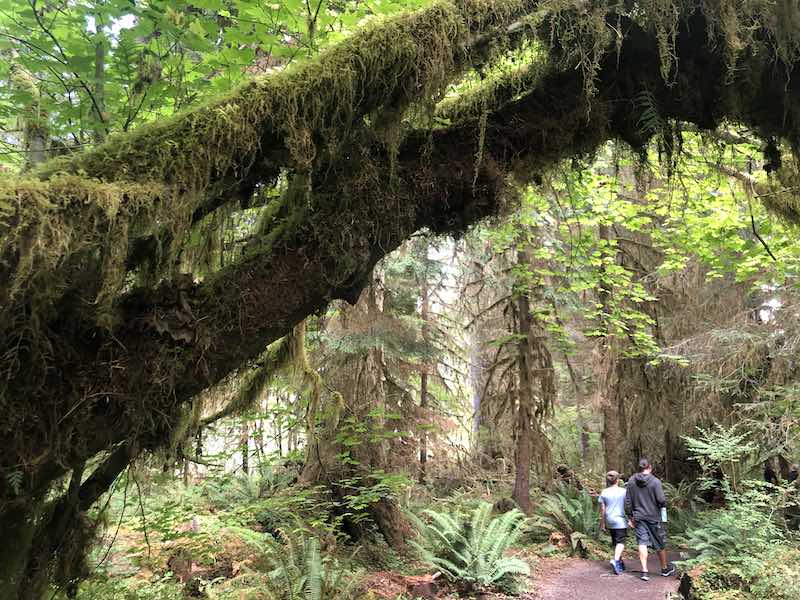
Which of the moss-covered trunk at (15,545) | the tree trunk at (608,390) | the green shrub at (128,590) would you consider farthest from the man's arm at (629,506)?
the moss-covered trunk at (15,545)

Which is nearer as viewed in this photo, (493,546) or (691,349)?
(493,546)

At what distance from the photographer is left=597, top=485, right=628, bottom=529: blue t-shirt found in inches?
344

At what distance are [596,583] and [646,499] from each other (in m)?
1.59

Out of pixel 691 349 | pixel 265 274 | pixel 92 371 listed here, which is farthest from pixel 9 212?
pixel 691 349

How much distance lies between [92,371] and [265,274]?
2.71ft

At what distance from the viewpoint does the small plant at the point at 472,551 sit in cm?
761

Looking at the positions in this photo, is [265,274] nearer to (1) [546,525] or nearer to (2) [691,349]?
(2) [691,349]

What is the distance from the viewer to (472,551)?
7.93 m

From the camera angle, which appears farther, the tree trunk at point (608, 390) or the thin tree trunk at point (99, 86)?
the tree trunk at point (608, 390)

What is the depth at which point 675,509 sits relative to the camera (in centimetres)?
1245

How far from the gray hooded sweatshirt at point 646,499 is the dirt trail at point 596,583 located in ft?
3.26

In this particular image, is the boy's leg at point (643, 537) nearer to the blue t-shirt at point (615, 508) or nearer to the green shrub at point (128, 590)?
the blue t-shirt at point (615, 508)

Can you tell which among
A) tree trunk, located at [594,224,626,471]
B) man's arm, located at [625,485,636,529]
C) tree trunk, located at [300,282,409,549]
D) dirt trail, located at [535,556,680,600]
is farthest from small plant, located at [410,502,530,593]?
tree trunk, located at [594,224,626,471]

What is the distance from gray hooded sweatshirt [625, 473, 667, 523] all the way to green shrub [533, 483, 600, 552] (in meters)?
2.67
